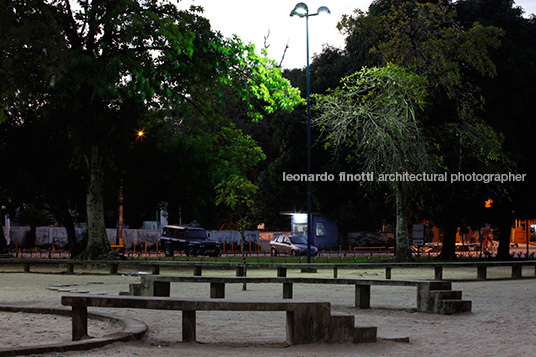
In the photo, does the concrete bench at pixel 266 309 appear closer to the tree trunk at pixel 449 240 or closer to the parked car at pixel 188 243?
the tree trunk at pixel 449 240

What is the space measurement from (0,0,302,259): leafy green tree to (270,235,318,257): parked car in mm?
16480

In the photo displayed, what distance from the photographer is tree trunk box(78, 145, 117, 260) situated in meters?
27.6

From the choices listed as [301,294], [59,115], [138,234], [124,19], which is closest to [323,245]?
[138,234]

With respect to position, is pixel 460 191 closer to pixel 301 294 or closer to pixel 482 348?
pixel 301 294

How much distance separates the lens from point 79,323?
25.8ft

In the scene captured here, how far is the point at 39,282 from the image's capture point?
20078 millimetres

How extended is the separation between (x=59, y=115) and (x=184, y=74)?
22.1 feet

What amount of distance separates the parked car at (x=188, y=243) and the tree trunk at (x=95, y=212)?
558 inches

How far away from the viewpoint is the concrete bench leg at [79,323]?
779 centimetres

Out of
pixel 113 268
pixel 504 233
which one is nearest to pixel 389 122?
pixel 113 268

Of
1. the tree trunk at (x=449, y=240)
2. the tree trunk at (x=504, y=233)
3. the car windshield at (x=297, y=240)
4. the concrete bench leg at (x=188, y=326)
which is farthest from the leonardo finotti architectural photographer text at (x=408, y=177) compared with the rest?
the concrete bench leg at (x=188, y=326)

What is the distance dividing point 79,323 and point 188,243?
35.5 metres

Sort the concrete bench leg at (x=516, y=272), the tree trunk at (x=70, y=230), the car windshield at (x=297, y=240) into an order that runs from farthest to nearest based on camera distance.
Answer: the car windshield at (x=297, y=240), the tree trunk at (x=70, y=230), the concrete bench leg at (x=516, y=272)

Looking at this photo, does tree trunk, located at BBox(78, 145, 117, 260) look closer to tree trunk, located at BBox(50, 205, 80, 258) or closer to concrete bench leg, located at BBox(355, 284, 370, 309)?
tree trunk, located at BBox(50, 205, 80, 258)
